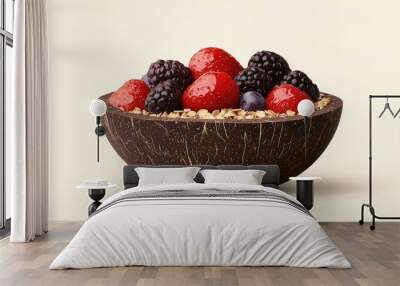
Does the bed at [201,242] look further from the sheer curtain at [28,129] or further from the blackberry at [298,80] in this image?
the blackberry at [298,80]

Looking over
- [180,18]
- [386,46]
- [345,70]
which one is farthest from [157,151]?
[386,46]

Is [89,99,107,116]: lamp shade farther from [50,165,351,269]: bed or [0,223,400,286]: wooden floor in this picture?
[50,165,351,269]: bed

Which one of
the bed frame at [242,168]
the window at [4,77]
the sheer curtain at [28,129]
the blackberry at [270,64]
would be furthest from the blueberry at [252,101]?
the window at [4,77]

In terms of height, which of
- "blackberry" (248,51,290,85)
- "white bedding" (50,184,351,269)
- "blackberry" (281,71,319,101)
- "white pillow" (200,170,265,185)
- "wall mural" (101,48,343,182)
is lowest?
"white bedding" (50,184,351,269)

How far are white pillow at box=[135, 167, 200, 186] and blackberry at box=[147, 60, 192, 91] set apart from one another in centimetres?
67

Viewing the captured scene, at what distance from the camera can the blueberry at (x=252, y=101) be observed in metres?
5.12

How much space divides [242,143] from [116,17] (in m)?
2.02

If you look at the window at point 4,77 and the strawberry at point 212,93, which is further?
the window at point 4,77

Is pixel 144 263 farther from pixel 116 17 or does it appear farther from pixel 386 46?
pixel 386 46

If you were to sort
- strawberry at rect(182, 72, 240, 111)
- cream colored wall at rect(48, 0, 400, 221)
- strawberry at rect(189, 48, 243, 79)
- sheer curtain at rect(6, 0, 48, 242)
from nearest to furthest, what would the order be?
sheer curtain at rect(6, 0, 48, 242) < strawberry at rect(182, 72, 240, 111) < strawberry at rect(189, 48, 243, 79) < cream colored wall at rect(48, 0, 400, 221)

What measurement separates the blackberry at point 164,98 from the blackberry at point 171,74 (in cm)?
7

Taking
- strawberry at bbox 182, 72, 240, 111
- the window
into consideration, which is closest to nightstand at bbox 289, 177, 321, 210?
strawberry at bbox 182, 72, 240, 111

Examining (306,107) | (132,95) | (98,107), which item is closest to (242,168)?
(306,107)

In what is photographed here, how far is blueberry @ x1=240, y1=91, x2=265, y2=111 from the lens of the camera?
5.12 meters
